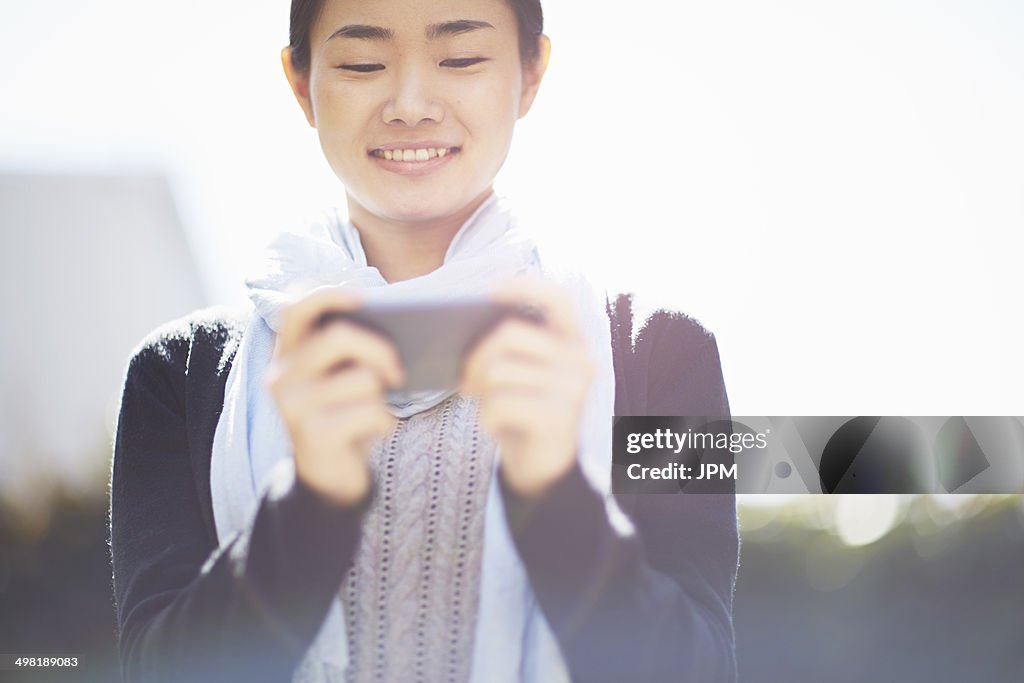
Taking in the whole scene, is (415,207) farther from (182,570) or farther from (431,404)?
(182,570)

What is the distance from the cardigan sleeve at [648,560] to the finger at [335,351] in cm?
20

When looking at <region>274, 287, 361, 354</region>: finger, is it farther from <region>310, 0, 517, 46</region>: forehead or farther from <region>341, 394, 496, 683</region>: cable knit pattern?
<region>310, 0, 517, 46</region>: forehead

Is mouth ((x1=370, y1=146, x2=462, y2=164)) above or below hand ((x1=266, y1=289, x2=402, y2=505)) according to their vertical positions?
above

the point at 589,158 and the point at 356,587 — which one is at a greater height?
the point at 589,158

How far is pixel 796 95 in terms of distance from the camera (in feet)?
5.02

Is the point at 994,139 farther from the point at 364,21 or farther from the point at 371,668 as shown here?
the point at 371,668

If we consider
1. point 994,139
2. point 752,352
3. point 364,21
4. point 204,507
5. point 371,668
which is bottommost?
point 371,668

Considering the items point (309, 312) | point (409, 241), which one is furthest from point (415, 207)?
point (309, 312)

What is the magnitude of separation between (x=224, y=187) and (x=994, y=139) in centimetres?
111

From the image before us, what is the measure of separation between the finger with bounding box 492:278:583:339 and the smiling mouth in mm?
191

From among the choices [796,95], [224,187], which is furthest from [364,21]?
[796,95]

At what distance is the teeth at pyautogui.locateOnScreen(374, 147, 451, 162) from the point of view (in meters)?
1.38

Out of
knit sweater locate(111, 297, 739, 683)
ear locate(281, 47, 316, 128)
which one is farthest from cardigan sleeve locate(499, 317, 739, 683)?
ear locate(281, 47, 316, 128)

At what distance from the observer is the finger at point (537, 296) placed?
1320 millimetres
